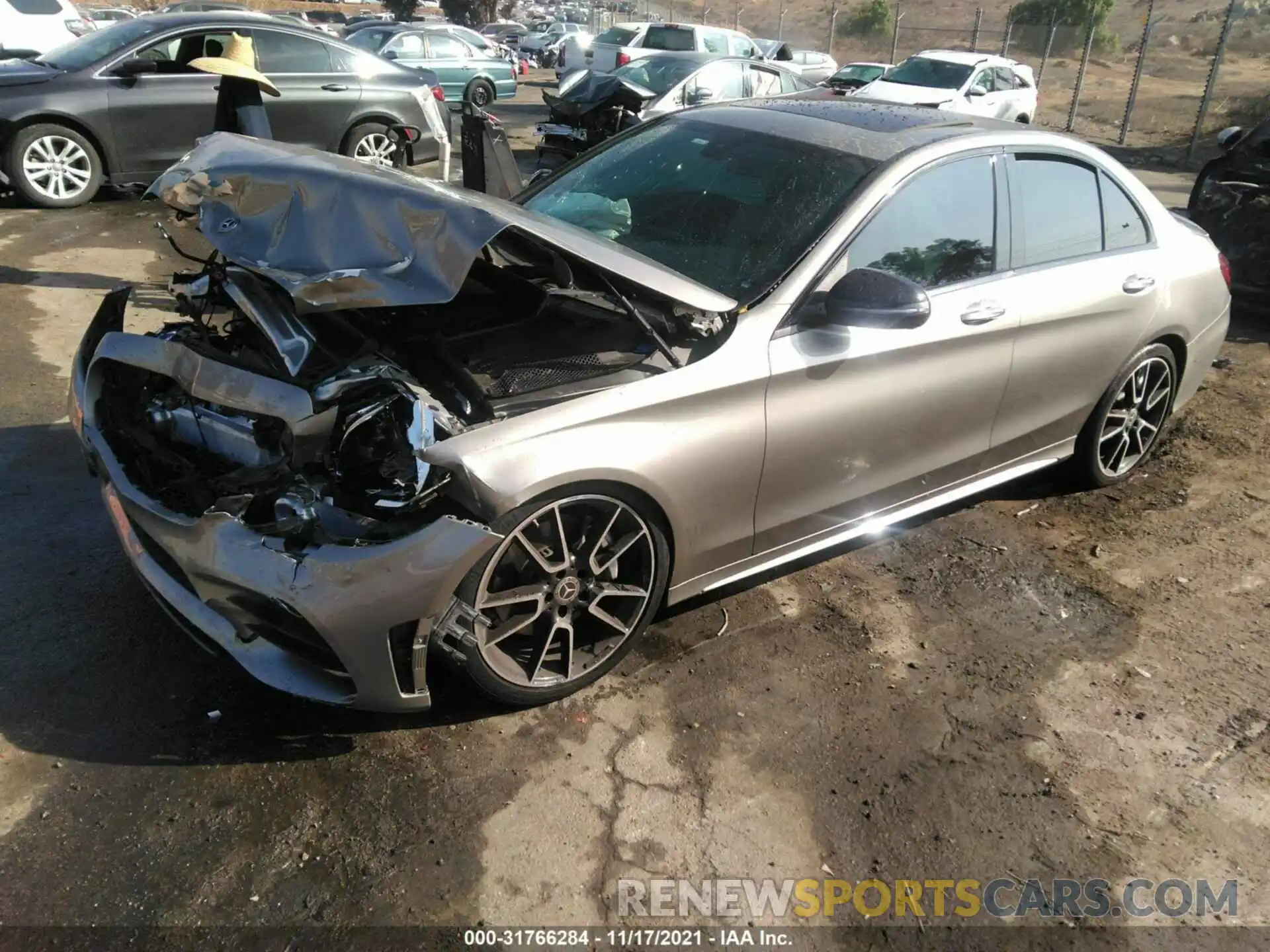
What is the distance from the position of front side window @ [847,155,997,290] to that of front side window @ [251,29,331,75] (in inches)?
307

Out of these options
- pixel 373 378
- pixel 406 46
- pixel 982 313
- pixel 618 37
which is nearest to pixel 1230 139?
pixel 982 313

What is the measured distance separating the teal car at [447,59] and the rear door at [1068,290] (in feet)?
47.2

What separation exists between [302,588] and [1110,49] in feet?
142

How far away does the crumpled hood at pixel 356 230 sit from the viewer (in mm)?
2627

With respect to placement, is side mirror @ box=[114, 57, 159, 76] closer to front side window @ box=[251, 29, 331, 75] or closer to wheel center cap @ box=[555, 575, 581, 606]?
front side window @ box=[251, 29, 331, 75]

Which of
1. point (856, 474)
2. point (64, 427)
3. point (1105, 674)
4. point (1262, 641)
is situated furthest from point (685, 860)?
point (64, 427)

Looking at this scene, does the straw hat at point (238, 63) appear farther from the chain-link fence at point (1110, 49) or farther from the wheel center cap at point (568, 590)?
the chain-link fence at point (1110, 49)

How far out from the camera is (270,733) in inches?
109

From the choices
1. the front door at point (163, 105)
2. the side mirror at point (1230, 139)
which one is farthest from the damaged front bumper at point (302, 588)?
the side mirror at point (1230, 139)

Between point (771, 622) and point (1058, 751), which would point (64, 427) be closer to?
point (771, 622)

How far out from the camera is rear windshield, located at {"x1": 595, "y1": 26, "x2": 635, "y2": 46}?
18562 mm

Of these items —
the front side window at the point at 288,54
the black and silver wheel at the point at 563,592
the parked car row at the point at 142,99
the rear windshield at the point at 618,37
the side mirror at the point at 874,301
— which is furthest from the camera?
the rear windshield at the point at 618,37

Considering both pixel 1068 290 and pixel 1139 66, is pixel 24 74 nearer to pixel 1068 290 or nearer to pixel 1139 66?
pixel 1068 290

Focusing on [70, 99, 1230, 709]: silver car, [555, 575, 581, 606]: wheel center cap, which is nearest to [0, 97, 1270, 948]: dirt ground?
[70, 99, 1230, 709]: silver car
